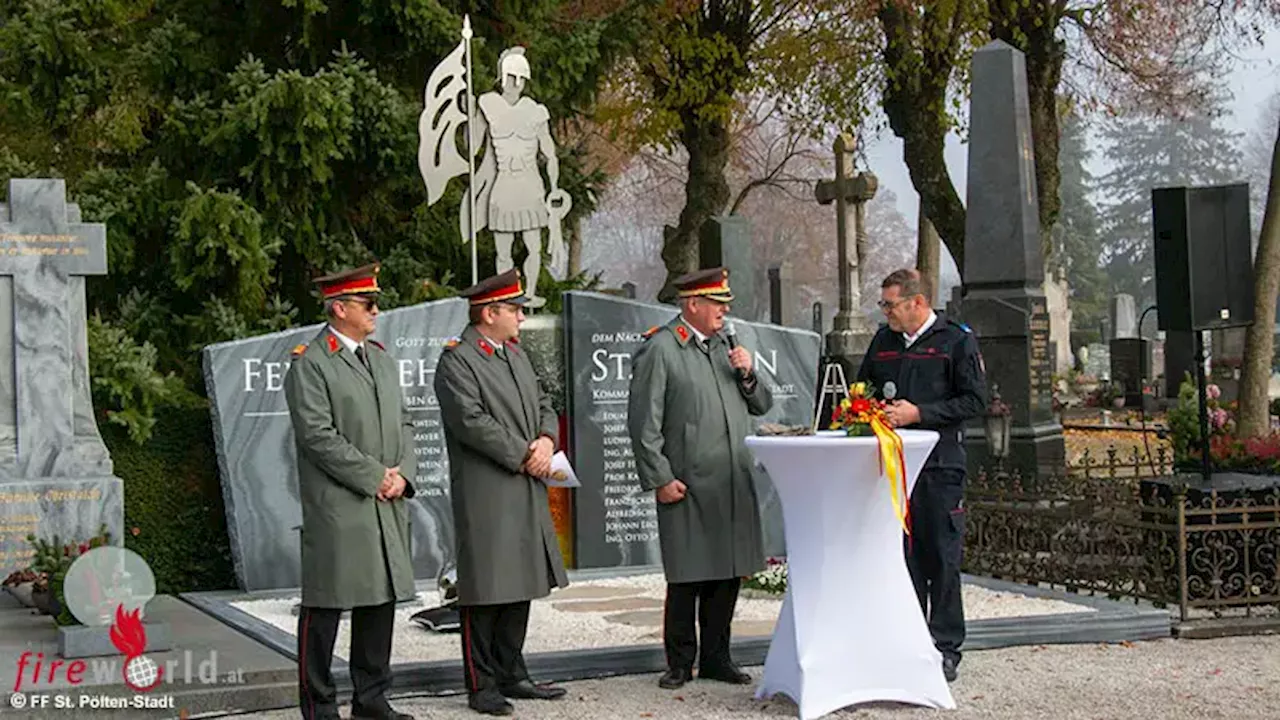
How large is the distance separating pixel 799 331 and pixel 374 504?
6.44 meters

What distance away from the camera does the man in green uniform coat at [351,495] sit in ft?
21.8

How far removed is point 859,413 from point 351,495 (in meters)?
2.21

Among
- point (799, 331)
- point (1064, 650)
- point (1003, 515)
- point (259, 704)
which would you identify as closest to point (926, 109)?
point (799, 331)

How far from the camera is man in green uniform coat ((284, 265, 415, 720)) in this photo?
6641 millimetres

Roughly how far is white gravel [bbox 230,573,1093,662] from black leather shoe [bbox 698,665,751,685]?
2.66 feet

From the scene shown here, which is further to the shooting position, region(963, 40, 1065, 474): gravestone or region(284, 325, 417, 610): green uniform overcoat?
region(963, 40, 1065, 474): gravestone

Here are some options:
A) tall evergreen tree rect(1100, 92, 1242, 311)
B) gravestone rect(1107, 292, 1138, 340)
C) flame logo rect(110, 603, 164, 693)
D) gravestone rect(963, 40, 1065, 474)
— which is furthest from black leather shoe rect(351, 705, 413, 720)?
tall evergreen tree rect(1100, 92, 1242, 311)

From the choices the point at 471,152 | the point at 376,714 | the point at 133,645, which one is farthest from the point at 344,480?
the point at 471,152

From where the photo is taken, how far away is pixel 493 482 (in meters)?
7.28

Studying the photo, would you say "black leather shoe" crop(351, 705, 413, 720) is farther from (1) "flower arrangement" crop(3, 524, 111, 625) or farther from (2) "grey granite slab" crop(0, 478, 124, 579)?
(2) "grey granite slab" crop(0, 478, 124, 579)

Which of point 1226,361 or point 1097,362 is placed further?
point 1097,362

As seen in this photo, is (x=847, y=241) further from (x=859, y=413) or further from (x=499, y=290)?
(x=859, y=413)

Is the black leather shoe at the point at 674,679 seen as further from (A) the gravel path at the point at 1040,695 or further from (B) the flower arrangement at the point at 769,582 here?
(B) the flower arrangement at the point at 769,582

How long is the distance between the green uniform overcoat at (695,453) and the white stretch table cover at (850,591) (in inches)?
22.3
